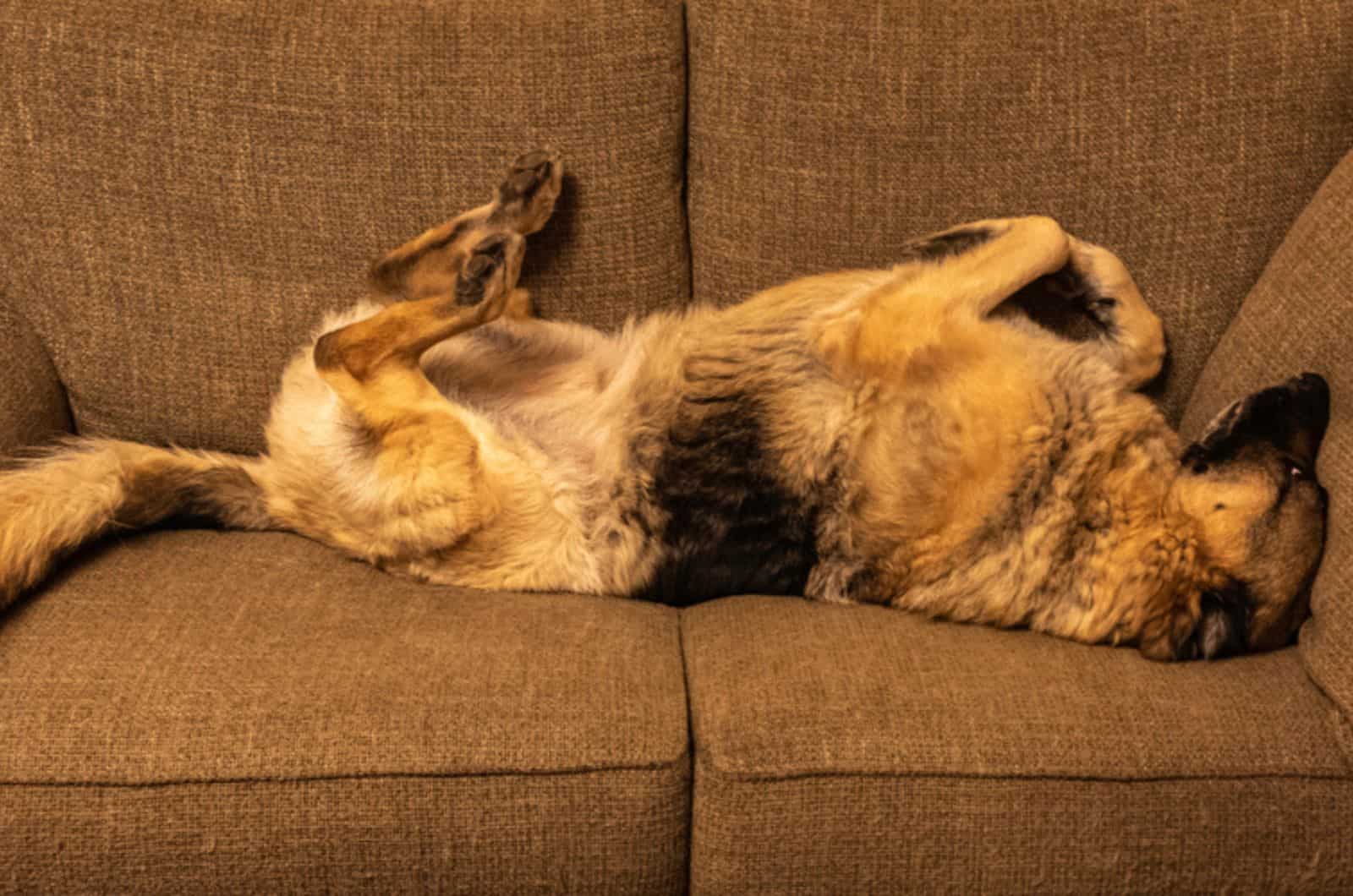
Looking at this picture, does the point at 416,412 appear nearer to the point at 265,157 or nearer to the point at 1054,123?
the point at 265,157

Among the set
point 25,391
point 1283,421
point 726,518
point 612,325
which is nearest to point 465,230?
point 612,325

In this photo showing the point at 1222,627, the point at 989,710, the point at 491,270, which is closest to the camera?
the point at 989,710

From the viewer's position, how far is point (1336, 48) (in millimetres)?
2719

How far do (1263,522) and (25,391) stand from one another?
285 cm


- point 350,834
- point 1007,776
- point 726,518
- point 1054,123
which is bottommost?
point 350,834

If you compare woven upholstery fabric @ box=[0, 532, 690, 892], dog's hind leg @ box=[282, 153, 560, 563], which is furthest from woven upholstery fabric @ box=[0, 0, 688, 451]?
woven upholstery fabric @ box=[0, 532, 690, 892]

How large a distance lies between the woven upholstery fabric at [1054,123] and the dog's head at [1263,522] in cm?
44

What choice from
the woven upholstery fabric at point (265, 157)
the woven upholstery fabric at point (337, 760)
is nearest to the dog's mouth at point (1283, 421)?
the woven upholstery fabric at point (337, 760)

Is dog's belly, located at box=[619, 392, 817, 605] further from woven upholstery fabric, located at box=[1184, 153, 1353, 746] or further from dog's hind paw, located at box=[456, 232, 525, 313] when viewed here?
woven upholstery fabric, located at box=[1184, 153, 1353, 746]

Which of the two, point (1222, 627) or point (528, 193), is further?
point (528, 193)

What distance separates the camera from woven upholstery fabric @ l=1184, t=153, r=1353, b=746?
2.26 m

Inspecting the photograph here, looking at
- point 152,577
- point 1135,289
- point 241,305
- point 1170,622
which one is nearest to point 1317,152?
point 1135,289

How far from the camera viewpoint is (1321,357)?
2.48m

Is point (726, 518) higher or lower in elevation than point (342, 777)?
higher
